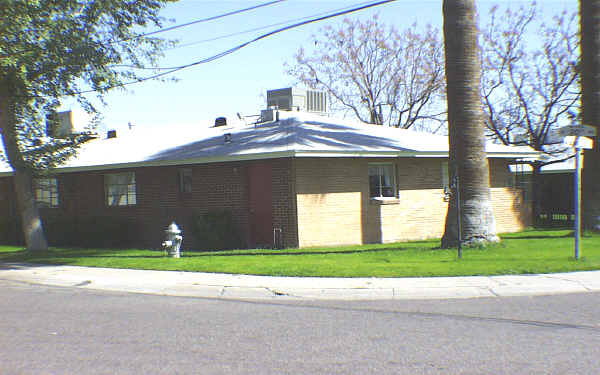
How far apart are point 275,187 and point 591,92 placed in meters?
9.99

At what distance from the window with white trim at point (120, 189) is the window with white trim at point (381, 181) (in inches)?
326

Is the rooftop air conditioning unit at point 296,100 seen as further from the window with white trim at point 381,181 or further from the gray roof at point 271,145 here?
the window with white trim at point 381,181

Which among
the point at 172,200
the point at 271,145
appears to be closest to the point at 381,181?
the point at 271,145

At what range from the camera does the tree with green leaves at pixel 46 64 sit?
47.1 feet

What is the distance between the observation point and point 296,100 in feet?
76.1

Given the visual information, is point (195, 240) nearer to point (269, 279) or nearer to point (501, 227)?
point (269, 279)

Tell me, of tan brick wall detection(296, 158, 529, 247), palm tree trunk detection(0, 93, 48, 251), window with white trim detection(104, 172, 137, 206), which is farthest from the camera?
window with white trim detection(104, 172, 137, 206)

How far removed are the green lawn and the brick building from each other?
1.60 m

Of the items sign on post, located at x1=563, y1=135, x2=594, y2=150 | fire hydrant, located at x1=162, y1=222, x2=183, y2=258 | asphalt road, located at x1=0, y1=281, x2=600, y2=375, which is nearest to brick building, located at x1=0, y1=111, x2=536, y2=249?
fire hydrant, located at x1=162, y1=222, x2=183, y2=258

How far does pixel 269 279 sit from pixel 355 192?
6.60 m

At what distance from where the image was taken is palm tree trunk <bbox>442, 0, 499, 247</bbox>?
1325 centimetres

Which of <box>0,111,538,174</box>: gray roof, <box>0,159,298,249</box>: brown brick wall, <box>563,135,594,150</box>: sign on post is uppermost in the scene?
<box>0,111,538,174</box>: gray roof

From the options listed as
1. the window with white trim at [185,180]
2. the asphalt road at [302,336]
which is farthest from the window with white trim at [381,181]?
the asphalt road at [302,336]

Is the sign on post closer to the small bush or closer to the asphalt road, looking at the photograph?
the asphalt road
